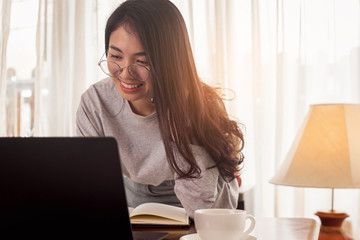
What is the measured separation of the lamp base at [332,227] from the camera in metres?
1.23

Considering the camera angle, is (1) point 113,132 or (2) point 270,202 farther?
(2) point 270,202

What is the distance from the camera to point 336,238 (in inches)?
47.9

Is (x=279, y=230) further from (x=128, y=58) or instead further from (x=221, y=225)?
(x=128, y=58)

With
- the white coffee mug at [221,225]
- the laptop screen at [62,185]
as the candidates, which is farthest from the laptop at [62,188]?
the white coffee mug at [221,225]

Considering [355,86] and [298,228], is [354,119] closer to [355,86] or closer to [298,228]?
[298,228]

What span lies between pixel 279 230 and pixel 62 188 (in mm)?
576

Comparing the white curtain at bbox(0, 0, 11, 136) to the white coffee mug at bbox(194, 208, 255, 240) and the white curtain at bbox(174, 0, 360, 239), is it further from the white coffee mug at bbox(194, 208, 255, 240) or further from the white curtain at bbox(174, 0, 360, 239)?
the white coffee mug at bbox(194, 208, 255, 240)

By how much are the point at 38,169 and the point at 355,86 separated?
203cm

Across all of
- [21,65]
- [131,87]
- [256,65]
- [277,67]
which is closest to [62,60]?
[21,65]

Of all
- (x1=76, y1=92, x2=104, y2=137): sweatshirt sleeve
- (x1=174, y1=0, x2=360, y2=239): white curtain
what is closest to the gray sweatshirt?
(x1=76, y1=92, x2=104, y2=137): sweatshirt sleeve

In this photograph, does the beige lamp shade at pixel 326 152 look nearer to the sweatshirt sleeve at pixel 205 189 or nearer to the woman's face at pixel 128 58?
the sweatshirt sleeve at pixel 205 189

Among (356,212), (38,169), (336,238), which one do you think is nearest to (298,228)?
(336,238)

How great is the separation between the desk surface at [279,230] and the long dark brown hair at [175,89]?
0.25 metres

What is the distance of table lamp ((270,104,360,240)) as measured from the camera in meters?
1.36
